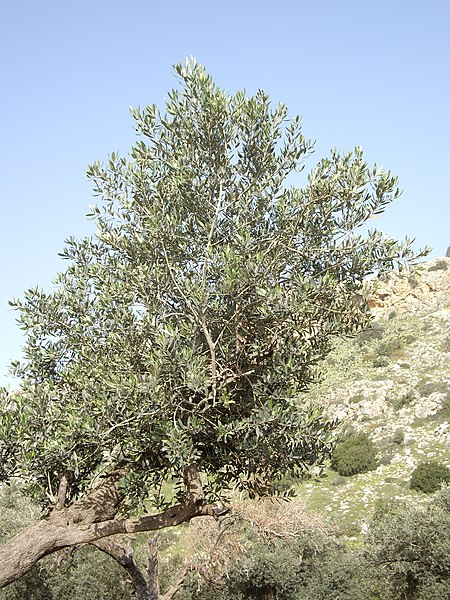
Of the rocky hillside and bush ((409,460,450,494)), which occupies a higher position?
the rocky hillside

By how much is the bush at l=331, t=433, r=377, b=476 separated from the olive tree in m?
34.9

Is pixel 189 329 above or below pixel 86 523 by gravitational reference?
above

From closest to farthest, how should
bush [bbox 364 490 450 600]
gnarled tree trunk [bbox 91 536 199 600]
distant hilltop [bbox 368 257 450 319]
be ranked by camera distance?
1. gnarled tree trunk [bbox 91 536 199 600]
2. bush [bbox 364 490 450 600]
3. distant hilltop [bbox 368 257 450 319]

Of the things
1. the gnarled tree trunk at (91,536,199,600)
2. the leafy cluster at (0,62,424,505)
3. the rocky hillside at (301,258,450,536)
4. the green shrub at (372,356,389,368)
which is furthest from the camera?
the green shrub at (372,356,389,368)

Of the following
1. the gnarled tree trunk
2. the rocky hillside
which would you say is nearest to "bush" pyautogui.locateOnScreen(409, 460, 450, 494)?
the rocky hillside

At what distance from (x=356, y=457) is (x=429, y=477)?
860 cm

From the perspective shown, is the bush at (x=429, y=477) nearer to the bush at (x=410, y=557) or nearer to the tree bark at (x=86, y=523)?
the bush at (x=410, y=557)

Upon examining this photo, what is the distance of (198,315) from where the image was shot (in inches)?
332

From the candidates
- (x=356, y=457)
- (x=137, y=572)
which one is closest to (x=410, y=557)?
(x=137, y=572)

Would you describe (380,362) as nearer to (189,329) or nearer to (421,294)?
(421,294)

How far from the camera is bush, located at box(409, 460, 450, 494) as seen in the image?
34000mm

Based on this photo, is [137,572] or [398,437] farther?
[398,437]

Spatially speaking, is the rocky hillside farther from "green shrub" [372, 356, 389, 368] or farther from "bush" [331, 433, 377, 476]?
"bush" [331, 433, 377, 476]

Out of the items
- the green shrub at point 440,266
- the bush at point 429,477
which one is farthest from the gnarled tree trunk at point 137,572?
the green shrub at point 440,266
